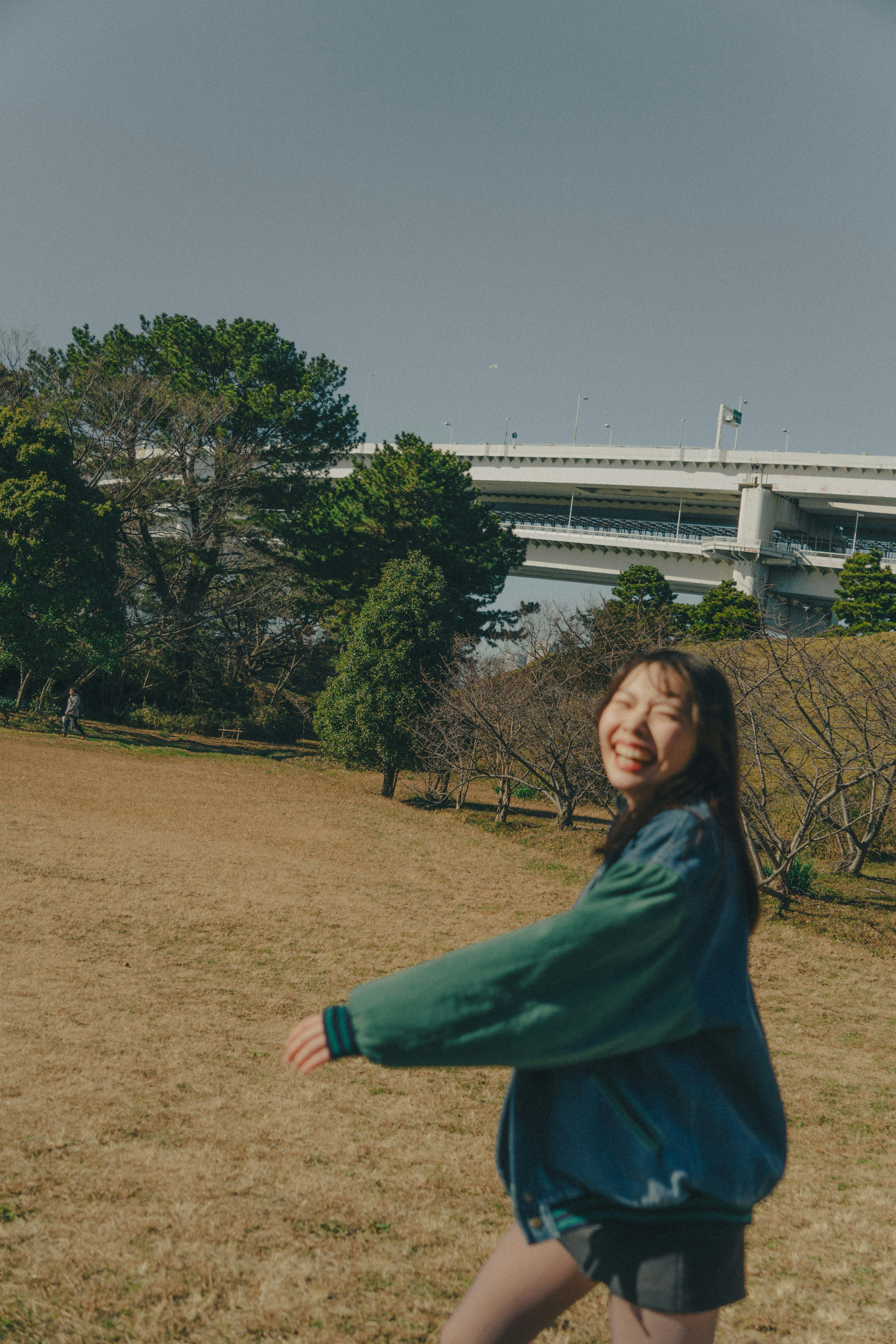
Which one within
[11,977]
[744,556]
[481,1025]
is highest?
[744,556]

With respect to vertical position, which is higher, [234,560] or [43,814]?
[234,560]

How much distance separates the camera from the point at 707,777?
146 cm

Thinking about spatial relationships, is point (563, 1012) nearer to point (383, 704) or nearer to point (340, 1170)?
point (340, 1170)

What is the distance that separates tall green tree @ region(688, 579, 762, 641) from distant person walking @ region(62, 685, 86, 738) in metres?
18.0

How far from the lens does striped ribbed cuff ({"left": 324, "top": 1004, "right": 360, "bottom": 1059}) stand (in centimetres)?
130

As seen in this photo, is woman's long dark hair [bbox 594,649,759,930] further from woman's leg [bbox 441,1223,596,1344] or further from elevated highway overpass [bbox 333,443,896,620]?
elevated highway overpass [bbox 333,443,896,620]

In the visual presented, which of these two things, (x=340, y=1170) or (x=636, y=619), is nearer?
(x=340, y=1170)

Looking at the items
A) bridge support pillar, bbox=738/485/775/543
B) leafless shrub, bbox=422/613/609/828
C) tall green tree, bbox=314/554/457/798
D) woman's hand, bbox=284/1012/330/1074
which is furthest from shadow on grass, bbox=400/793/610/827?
bridge support pillar, bbox=738/485/775/543

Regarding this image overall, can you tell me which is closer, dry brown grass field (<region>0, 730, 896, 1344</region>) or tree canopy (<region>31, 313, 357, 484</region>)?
dry brown grass field (<region>0, 730, 896, 1344</region>)

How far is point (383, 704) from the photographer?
19688 millimetres

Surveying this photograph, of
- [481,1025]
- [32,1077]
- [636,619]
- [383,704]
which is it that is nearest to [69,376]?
[383,704]

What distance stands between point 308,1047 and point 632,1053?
1.54 ft

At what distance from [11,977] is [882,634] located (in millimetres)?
24185

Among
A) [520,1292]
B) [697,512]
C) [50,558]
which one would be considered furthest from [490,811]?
[697,512]
